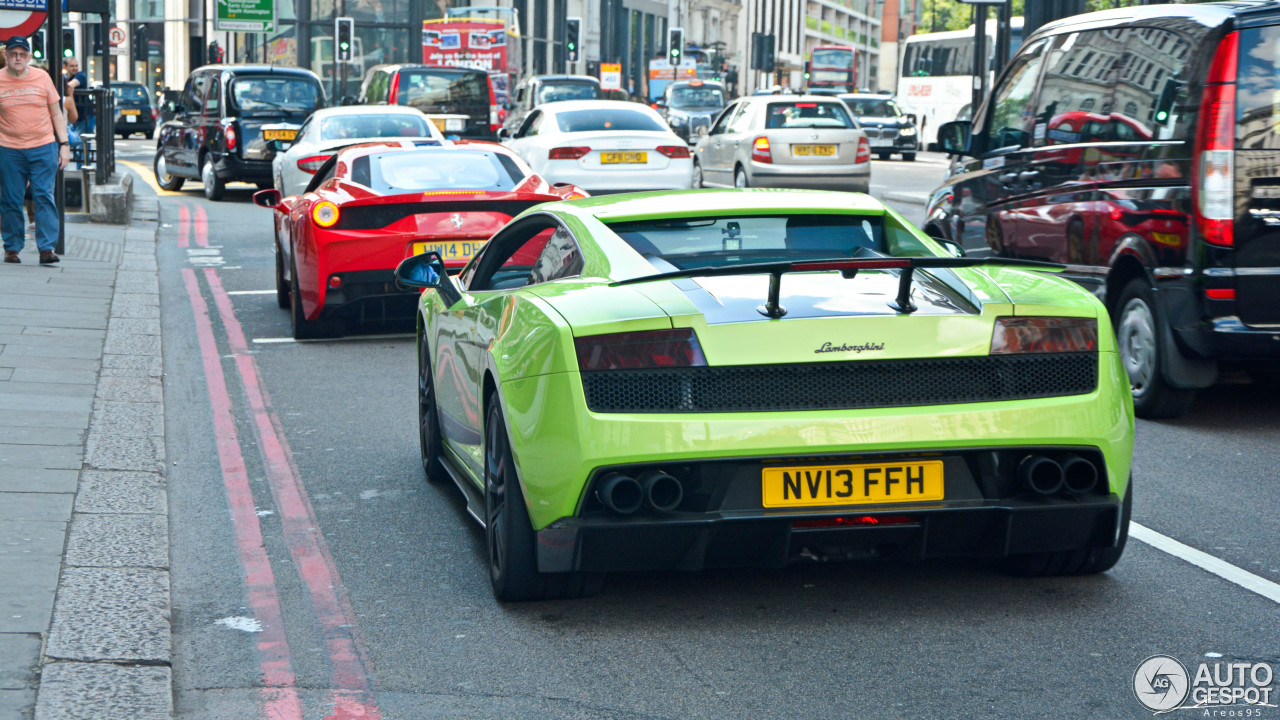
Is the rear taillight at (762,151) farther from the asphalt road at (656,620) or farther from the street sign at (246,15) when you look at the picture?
Result: the street sign at (246,15)

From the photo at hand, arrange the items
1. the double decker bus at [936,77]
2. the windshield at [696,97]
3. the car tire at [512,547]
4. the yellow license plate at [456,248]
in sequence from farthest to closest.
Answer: the double decker bus at [936,77]
the windshield at [696,97]
the yellow license plate at [456,248]
the car tire at [512,547]

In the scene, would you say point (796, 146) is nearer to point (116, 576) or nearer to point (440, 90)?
point (440, 90)

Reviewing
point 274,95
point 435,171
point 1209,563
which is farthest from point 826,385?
point 274,95

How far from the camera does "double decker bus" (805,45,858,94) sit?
72.2 meters

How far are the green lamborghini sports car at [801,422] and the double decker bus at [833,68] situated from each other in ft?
225

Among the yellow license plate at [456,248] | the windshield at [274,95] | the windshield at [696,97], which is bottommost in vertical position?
the yellow license plate at [456,248]

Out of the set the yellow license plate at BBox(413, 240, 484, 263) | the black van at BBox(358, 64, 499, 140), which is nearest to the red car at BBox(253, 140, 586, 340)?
the yellow license plate at BBox(413, 240, 484, 263)

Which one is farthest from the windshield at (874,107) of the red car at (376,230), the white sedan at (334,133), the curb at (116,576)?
the curb at (116,576)

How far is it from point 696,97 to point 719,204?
42.0 meters

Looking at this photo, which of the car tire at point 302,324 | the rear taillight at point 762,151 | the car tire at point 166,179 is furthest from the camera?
the car tire at point 166,179

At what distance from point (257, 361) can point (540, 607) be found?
558 centimetres

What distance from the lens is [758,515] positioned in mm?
4266

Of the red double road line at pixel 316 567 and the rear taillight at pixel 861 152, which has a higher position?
the rear taillight at pixel 861 152

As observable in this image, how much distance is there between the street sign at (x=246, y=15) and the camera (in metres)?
46.8
